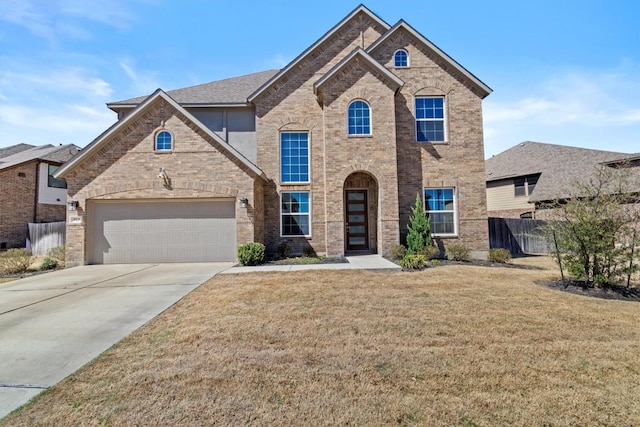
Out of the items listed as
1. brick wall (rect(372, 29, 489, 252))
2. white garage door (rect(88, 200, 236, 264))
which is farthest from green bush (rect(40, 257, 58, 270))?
brick wall (rect(372, 29, 489, 252))

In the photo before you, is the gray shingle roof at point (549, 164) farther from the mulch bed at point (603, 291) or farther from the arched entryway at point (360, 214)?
the mulch bed at point (603, 291)

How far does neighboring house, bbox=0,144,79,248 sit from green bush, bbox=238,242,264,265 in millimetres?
16443

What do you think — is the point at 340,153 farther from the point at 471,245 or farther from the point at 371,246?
the point at 471,245

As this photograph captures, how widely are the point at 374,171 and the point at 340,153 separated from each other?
60.8 inches

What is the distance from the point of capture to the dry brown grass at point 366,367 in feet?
9.02

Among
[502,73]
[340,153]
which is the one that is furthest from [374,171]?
[502,73]

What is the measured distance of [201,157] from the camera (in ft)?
38.9

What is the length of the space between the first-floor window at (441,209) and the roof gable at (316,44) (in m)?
7.85

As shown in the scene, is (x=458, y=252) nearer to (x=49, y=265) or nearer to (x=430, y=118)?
(x=430, y=118)

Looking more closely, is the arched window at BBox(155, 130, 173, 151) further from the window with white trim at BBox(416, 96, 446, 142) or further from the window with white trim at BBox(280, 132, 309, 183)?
the window with white trim at BBox(416, 96, 446, 142)

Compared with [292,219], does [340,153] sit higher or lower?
higher

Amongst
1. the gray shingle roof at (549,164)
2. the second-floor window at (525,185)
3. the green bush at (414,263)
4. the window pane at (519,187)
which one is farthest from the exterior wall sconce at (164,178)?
the window pane at (519,187)

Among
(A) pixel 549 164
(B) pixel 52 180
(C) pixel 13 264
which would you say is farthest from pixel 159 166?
(A) pixel 549 164

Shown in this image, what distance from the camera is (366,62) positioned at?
12.6m
